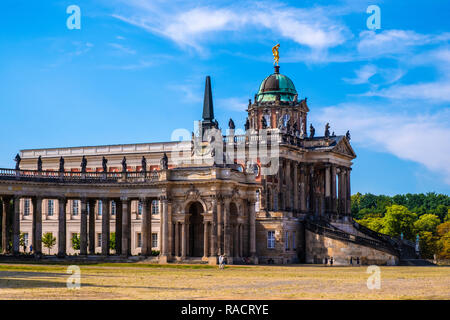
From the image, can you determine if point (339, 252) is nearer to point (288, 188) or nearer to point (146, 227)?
point (288, 188)

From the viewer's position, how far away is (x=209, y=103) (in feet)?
336

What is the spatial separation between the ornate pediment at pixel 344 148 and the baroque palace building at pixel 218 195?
28cm

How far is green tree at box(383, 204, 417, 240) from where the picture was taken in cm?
13935

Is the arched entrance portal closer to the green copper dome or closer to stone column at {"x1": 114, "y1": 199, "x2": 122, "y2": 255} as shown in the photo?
stone column at {"x1": 114, "y1": 199, "x2": 122, "y2": 255}

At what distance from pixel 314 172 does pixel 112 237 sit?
3082 centimetres

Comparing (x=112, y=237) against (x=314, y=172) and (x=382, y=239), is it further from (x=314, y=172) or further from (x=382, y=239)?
(x=382, y=239)

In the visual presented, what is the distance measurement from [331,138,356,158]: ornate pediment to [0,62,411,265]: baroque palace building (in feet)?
0.93

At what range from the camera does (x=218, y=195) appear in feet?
267

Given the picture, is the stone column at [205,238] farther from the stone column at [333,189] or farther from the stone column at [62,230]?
the stone column at [333,189]

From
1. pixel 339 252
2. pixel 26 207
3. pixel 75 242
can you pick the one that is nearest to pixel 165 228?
pixel 339 252

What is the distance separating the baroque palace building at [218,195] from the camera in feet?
→ 272

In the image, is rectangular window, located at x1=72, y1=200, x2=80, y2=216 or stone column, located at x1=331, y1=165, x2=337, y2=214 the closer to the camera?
stone column, located at x1=331, y1=165, x2=337, y2=214

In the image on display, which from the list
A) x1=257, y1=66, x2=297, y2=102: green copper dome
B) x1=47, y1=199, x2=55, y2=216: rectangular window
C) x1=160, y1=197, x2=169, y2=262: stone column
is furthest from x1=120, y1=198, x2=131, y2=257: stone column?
x1=47, y1=199, x2=55, y2=216: rectangular window
